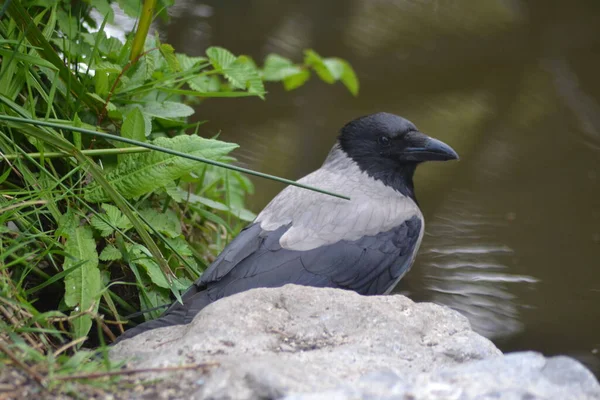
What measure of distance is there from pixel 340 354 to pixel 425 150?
2.07 metres

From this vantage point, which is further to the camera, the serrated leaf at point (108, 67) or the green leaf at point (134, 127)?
the serrated leaf at point (108, 67)

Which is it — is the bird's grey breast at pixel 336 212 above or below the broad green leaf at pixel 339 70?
below

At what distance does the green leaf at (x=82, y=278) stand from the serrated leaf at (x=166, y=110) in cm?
80

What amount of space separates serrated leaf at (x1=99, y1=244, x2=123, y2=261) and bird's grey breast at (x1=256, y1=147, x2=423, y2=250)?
72 centimetres

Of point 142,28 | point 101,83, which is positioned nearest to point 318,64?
point 142,28

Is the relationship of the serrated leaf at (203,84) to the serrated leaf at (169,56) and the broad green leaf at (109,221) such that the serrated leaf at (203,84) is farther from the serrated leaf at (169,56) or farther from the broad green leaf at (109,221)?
the broad green leaf at (109,221)

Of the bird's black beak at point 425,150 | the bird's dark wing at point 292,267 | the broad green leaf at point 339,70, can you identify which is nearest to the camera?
the bird's dark wing at point 292,267

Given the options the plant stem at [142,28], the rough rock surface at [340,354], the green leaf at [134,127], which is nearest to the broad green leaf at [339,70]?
the plant stem at [142,28]

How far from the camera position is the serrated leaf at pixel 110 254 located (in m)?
3.58

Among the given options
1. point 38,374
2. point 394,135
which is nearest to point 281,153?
point 394,135

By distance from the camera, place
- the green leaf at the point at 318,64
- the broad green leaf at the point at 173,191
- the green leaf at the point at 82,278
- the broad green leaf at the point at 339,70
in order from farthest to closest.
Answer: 1. the broad green leaf at the point at 339,70
2. the green leaf at the point at 318,64
3. the broad green leaf at the point at 173,191
4. the green leaf at the point at 82,278

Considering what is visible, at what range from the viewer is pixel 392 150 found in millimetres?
4637

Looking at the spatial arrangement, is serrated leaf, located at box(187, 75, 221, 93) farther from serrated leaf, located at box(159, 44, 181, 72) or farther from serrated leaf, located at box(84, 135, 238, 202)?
serrated leaf, located at box(84, 135, 238, 202)

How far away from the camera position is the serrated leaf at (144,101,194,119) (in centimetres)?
406
